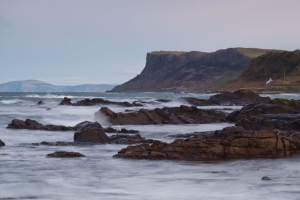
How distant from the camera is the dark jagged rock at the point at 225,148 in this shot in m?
14.3

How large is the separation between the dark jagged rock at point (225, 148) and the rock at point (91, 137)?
3388 mm

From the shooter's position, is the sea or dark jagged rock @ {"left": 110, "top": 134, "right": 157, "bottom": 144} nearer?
the sea

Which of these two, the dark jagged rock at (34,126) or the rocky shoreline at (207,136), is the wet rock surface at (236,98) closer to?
the rocky shoreline at (207,136)

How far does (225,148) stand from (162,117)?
13.5 metres

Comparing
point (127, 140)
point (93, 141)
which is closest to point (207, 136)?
point (127, 140)

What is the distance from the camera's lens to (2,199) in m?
9.45

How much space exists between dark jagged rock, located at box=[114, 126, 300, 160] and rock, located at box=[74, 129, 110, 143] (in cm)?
339

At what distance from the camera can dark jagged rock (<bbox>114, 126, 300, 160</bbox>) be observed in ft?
46.8

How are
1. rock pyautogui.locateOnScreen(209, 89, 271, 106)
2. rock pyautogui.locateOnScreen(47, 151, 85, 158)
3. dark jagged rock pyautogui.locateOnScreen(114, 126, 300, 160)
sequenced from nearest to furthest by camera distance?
dark jagged rock pyautogui.locateOnScreen(114, 126, 300, 160)
rock pyautogui.locateOnScreen(47, 151, 85, 158)
rock pyautogui.locateOnScreen(209, 89, 271, 106)

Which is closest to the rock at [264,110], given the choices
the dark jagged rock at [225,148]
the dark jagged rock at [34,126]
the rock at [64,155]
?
the dark jagged rock at [34,126]

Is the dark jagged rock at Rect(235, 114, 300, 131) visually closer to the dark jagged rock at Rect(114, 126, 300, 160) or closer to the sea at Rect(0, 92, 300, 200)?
the dark jagged rock at Rect(114, 126, 300, 160)

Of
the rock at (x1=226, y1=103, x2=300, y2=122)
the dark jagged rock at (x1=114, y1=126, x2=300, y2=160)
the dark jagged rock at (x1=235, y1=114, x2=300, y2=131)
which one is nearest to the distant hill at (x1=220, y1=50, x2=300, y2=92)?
the rock at (x1=226, y1=103, x2=300, y2=122)

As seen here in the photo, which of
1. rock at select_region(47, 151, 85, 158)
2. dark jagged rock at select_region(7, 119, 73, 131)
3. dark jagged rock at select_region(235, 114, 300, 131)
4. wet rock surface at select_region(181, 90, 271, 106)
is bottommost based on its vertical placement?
rock at select_region(47, 151, 85, 158)

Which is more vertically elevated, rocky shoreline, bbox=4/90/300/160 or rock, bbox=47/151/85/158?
rocky shoreline, bbox=4/90/300/160
